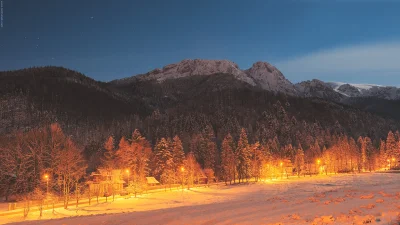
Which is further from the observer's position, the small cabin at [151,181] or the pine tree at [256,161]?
the pine tree at [256,161]

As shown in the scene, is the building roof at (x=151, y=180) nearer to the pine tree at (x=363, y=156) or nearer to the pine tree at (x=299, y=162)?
the pine tree at (x=299, y=162)

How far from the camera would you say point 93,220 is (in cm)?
3575

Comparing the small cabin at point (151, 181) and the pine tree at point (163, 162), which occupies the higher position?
the pine tree at point (163, 162)

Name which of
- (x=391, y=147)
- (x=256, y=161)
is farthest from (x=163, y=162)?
(x=391, y=147)

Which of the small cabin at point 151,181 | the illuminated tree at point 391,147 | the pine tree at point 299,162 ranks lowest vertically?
the small cabin at point 151,181

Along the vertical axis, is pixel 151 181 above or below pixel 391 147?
below

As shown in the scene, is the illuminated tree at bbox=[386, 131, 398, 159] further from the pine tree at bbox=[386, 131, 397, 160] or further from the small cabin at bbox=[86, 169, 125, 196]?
the small cabin at bbox=[86, 169, 125, 196]

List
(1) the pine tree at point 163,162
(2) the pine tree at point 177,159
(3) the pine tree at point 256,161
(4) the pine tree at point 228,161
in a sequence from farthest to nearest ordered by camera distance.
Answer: (3) the pine tree at point 256,161 → (4) the pine tree at point 228,161 → (2) the pine tree at point 177,159 → (1) the pine tree at point 163,162

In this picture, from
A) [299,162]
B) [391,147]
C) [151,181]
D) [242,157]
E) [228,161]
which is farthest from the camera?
[391,147]

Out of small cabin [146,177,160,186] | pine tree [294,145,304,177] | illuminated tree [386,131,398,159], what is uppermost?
illuminated tree [386,131,398,159]

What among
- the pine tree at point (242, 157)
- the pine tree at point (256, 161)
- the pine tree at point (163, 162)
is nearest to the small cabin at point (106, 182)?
the pine tree at point (163, 162)

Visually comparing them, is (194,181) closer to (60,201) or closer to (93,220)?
(60,201)

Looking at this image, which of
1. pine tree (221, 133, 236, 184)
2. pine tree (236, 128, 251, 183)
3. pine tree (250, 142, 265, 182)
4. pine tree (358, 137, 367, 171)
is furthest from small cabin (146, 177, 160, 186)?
pine tree (358, 137, 367, 171)

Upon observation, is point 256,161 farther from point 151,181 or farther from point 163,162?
point 151,181
